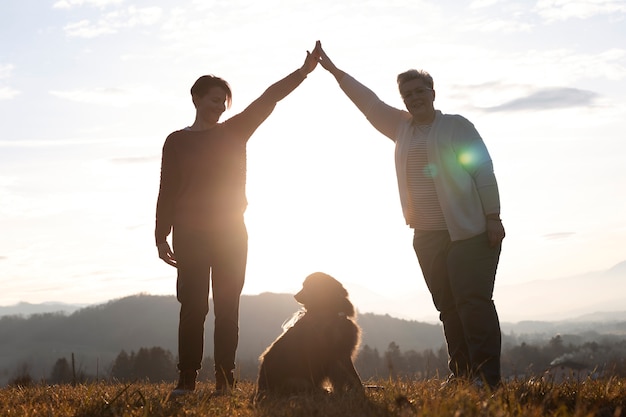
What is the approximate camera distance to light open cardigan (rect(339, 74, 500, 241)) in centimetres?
618

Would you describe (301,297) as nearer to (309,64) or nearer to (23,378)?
(309,64)

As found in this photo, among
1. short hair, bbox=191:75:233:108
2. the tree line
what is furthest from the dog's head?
short hair, bbox=191:75:233:108

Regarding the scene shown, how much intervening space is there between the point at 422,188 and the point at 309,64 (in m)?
2.30

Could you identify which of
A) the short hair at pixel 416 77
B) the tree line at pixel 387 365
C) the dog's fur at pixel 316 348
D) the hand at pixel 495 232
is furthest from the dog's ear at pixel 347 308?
the short hair at pixel 416 77

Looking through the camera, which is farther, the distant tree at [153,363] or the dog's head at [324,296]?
the distant tree at [153,363]

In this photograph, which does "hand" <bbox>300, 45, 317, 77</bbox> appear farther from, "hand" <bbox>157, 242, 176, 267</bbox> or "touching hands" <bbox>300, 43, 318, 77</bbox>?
"hand" <bbox>157, 242, 176, 267</bbox>

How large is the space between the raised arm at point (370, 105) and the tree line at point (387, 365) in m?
2.41

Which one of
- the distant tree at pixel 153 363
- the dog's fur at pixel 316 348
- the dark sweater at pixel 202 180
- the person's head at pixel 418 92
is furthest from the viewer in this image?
the distant tree at pixel 153 363

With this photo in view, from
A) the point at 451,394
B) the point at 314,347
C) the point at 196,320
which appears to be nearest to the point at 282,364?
the point at 314,347

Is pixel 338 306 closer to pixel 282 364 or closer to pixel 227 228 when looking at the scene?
pixel 282 364

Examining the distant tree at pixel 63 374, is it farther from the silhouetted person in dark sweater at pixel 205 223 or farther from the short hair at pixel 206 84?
the short hair at pixel 206 84

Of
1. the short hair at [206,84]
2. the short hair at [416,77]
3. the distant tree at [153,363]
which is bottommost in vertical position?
the distant tree at [153,363]

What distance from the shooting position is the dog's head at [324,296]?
6328 mm

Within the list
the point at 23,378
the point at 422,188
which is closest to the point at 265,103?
the point at 422,188
